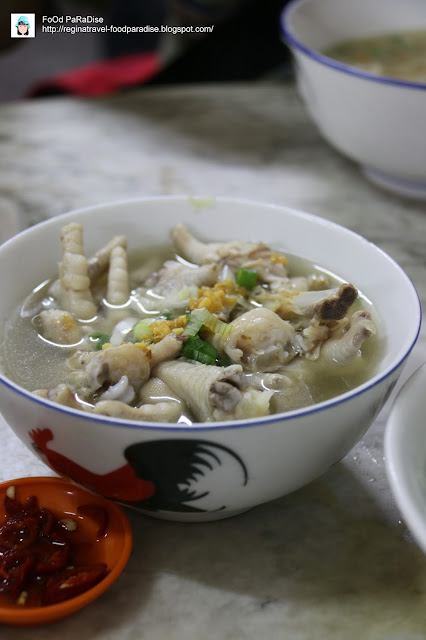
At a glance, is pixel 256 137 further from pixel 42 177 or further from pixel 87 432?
pixel 87 432

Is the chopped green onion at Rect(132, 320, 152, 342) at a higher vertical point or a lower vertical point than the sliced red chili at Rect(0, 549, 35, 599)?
higher

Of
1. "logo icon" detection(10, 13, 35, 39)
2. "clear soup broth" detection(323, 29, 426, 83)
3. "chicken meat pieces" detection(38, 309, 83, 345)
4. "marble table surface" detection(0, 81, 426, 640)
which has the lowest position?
"marble table surface" detection(0, 81, 426, 640)

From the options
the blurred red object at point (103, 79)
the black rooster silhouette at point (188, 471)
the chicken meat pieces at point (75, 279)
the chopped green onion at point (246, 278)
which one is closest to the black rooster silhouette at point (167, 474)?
the black rooster silhouette at point (188, 471)

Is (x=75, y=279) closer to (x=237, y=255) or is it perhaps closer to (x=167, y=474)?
(x=237, y=255)

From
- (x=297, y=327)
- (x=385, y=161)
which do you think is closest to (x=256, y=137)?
(x=385, y=161)

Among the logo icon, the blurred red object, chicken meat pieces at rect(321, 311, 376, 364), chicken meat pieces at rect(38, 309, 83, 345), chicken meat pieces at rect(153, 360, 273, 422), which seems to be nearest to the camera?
chicken meat pieces at rect(153, 360, 273, 422)

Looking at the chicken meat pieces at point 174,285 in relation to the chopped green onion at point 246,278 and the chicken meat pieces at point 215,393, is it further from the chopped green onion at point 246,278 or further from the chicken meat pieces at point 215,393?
the chicken meat pieces at point 215,393

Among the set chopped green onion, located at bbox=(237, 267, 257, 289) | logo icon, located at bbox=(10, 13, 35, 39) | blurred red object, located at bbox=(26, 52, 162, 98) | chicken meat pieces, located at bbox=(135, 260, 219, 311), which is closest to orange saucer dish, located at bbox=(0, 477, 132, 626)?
chicken meat pieces, located at bbox=(135, 260, 219, 311)

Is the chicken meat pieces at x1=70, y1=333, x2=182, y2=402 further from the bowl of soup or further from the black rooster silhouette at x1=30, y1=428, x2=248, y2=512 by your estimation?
the black rooster silhouette at x1=30, y1=428, x2=248, y2=512
